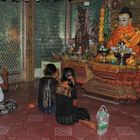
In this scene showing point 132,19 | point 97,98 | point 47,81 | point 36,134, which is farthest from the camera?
point 132,19

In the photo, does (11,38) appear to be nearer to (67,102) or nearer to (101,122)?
(67,102)

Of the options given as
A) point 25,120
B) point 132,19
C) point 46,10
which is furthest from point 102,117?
point 46,10

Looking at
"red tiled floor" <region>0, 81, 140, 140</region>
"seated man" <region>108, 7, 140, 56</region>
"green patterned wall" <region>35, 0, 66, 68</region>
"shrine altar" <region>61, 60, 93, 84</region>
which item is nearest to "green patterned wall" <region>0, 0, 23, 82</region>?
"green patterned wall" <region>35, 0, 66, 68</region>

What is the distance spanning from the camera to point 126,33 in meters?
7.09

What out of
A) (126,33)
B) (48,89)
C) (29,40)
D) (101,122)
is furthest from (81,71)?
(101,122)

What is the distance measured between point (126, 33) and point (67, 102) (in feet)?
10.8

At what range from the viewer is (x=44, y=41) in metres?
8.67

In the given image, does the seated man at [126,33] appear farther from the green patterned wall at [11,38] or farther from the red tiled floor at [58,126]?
the green patterned wall at [11,38]

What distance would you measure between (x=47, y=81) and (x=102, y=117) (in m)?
1.27

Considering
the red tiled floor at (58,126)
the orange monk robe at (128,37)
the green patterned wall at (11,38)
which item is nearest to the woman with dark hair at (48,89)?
the red tiled floor at (58,126)

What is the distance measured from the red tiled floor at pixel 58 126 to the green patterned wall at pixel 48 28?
116 inches

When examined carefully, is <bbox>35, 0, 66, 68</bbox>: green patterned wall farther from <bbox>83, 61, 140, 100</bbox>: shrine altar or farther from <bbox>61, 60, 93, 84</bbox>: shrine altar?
<bbox>83, 61, 140, 100</bbox>: shrine altar

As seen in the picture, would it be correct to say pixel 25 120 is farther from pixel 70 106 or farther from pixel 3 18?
pixel 3 18

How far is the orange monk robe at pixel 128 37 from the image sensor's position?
273 inches
